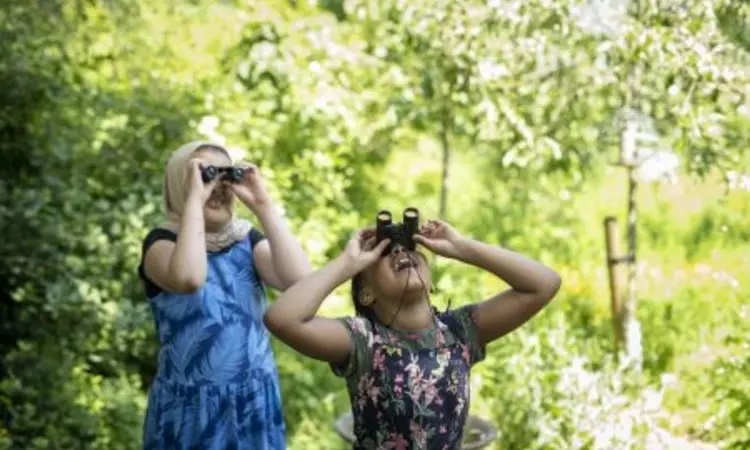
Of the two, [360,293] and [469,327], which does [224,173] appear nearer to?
[360,293]

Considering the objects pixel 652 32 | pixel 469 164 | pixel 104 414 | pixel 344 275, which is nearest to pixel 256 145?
pixel 104 414

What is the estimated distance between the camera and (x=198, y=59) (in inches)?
304

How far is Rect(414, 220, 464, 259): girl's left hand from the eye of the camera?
245 centimetres

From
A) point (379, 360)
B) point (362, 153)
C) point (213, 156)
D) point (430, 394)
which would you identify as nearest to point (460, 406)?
point (430, 394)

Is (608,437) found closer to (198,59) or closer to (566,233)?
(566,233)

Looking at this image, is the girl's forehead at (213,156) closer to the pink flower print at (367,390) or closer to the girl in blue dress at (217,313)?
the girl in blue dress at (217,313)

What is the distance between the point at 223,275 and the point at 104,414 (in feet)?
7.05

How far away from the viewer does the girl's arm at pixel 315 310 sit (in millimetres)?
2398

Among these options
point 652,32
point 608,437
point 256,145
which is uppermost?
point 652,32

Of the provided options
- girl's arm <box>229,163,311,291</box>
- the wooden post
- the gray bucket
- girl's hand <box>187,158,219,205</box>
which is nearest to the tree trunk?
the wooden post

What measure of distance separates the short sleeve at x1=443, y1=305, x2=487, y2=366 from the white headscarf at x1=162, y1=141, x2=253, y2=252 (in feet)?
2.29

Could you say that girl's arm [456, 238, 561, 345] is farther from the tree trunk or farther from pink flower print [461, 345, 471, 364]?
the tree trunk

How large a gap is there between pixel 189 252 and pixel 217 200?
0.80ft

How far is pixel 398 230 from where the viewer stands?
8.05ft
